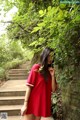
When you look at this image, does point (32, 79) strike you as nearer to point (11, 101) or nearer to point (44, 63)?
point (44, 63)

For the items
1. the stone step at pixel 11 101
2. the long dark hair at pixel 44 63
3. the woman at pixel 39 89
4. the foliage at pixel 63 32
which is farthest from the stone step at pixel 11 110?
the long dark hair at pixel 44 63

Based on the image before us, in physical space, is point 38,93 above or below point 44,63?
below

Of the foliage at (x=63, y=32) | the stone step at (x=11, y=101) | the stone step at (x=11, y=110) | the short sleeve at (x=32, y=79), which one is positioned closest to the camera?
the short sleeve at (x=32, y=79)

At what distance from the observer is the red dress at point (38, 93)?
2809 mm

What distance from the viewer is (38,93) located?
2842mm

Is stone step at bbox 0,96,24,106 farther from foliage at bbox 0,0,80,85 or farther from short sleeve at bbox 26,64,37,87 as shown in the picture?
short sleeve at bbox 26,64,37,87

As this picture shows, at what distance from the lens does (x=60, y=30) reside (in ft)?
11.0

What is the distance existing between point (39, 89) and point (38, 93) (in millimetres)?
55

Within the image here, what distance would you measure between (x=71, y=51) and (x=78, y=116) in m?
1.08

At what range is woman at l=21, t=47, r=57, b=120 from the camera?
2.81 meters

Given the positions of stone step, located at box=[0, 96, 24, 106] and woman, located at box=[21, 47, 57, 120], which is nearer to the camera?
woman, located at box=[21, 47, 57, 120]

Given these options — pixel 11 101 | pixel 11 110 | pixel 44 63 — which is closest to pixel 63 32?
pixel 44 63

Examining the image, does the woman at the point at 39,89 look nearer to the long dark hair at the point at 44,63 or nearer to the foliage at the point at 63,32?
the long dark hair at the point at 44,63

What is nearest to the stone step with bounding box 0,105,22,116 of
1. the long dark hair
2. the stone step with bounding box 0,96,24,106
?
the stone step with bounding box 0,96,24,106
